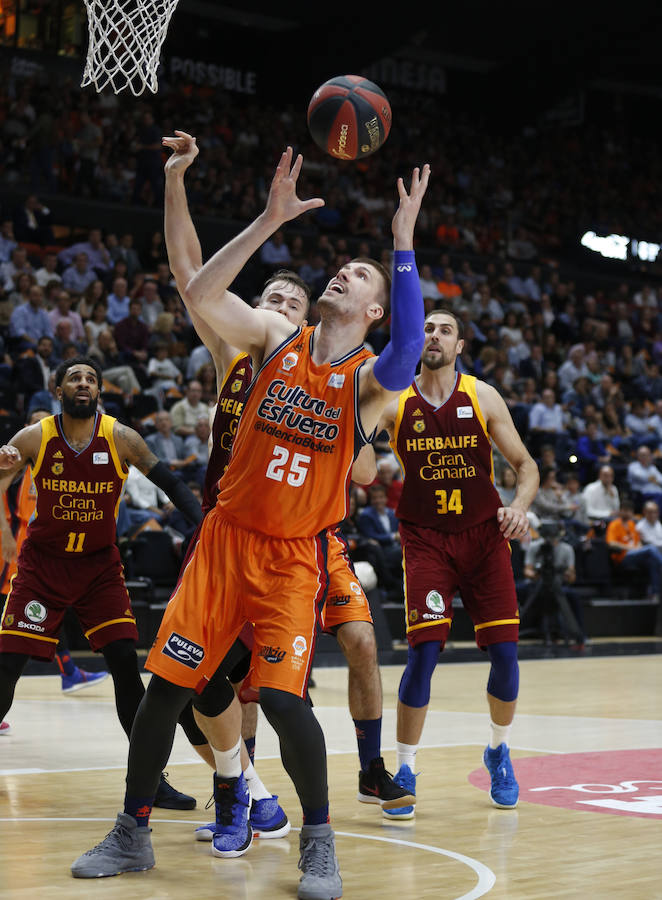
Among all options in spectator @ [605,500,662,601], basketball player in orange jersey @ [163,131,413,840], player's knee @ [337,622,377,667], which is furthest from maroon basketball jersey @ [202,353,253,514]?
spectator @ [605,500,662,601]

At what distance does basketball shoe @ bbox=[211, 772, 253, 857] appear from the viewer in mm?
4270

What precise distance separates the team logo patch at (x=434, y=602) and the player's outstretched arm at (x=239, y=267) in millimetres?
1862

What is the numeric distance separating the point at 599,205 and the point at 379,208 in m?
6.95

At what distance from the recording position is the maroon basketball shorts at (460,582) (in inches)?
214

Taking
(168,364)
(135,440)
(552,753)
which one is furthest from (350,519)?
(135,440)

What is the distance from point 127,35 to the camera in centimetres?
611

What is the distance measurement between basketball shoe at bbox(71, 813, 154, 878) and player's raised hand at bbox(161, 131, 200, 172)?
7.07ft

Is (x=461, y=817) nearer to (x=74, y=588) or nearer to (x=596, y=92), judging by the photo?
(x=74, y=588)

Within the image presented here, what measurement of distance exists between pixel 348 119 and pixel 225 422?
1285 millimetres

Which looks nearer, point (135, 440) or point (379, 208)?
point (135, 440)

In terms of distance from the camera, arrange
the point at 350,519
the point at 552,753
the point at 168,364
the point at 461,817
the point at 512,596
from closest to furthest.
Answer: the point at 461,817, the point at 512,596, the point at 552,753, the point at 350,519, the point at 168,364

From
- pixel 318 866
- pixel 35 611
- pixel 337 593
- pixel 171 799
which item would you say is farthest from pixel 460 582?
pixel 318 866

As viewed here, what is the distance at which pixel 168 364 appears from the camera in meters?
14.3

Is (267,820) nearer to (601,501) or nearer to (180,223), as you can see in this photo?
(180,223)
